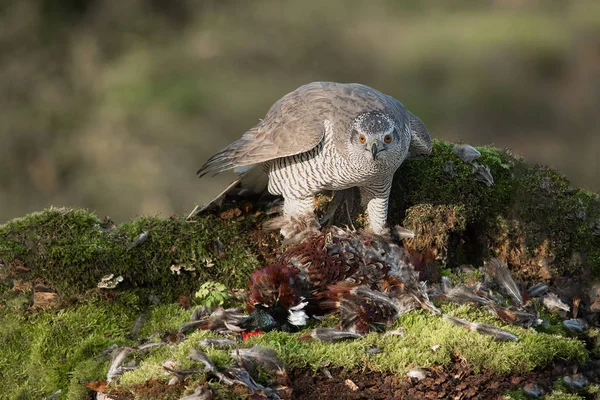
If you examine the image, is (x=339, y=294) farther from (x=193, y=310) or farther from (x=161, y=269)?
(x=161, y=269)

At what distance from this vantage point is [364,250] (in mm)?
4039

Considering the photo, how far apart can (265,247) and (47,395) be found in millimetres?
1611

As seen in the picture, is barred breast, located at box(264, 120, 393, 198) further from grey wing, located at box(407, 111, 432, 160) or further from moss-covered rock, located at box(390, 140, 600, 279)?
moss-covered rock, located at box(390, 140, 600, 279)

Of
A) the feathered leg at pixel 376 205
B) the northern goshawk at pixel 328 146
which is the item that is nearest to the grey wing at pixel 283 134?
the northern goshawk at pixel 328 146

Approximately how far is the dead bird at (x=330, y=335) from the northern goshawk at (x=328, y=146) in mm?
1057

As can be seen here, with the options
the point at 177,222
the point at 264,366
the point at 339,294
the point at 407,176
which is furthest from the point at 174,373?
the point at 407,176

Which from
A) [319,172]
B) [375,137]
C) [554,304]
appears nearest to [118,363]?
[319,172]

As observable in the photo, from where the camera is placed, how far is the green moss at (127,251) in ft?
14.2

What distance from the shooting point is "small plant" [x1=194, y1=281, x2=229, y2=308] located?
14.0ft

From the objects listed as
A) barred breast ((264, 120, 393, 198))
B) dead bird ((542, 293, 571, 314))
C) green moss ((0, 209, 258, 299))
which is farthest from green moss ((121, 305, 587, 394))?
barred breast ((264, 120, 393, 198))

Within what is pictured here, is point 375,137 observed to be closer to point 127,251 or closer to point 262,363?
point 262,363

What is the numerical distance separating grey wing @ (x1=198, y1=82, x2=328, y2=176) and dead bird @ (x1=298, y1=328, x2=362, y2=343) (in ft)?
3.81

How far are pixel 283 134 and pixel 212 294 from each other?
108 centimetres

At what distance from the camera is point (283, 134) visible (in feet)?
14.1
